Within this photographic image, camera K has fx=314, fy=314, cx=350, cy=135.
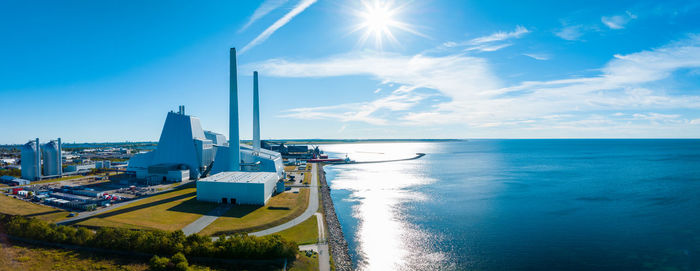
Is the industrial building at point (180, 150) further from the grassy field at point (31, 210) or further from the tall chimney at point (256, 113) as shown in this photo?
the grassy field at point (31, 210)

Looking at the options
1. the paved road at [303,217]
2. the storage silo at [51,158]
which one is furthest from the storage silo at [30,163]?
the paved road at [303,217]

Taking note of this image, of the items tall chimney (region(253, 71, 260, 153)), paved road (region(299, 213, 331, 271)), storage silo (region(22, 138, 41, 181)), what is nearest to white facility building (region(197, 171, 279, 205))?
paved road (region(299, 213, 331, 271))

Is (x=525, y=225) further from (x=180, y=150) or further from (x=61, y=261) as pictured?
(x=180, y=150)

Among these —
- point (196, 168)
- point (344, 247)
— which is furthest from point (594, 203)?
point (196, 168)

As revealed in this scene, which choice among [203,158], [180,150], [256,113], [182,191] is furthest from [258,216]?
[256,113]

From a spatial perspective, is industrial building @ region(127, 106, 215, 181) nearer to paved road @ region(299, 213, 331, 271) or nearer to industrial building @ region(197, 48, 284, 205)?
industrial building @ region(197, 48, 284, 205)

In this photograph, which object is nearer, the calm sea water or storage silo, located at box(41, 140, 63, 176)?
the calm sea water

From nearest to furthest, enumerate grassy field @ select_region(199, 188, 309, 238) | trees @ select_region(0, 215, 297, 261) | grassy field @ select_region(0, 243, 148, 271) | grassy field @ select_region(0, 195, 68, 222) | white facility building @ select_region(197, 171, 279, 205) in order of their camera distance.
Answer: grassy field @ select_region(0, 243, 148, 271), trees @ select_region(0, 215, 297, 261), grassy field @ select_region(199, 188, 309, 238), grassy field @ select_region(0, 195, 68, 222), white facility building @ select_region(197, 171, 279, 205)
